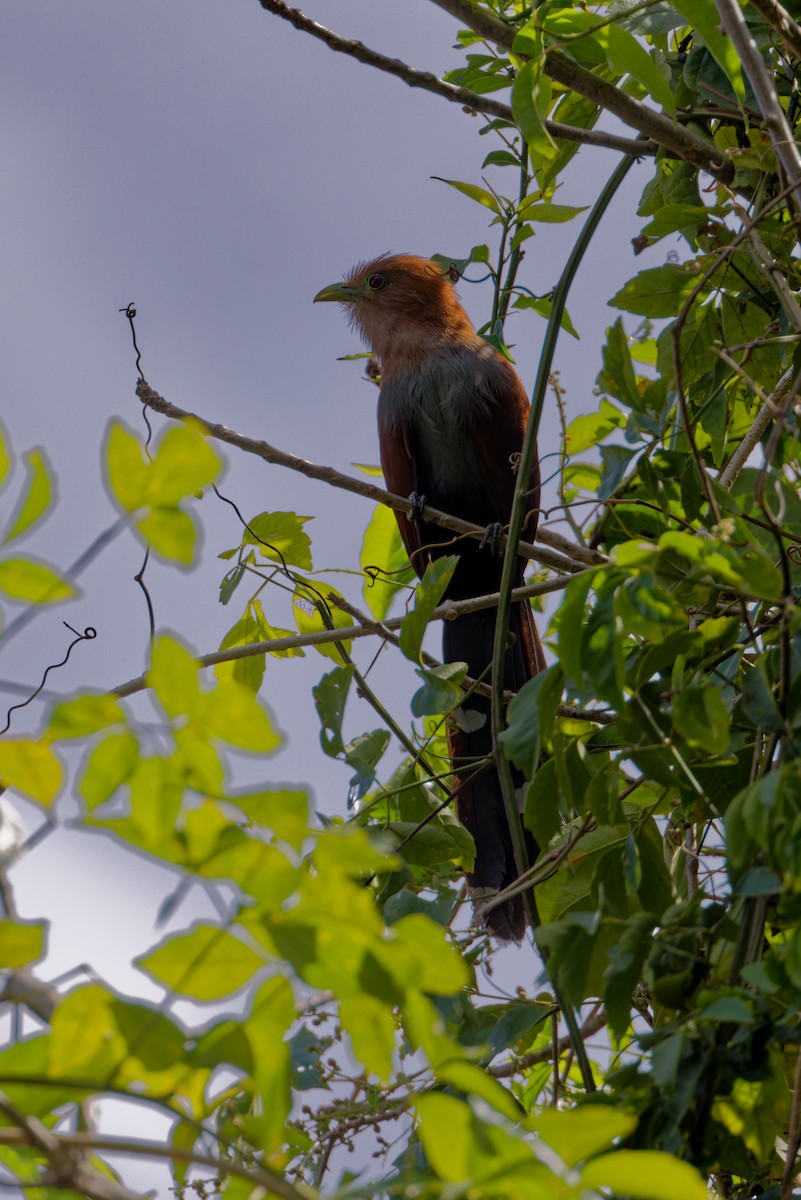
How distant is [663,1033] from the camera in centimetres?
114

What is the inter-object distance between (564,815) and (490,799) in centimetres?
125

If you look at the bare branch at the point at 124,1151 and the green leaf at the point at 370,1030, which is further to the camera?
the green leaf at the point at 370,1030

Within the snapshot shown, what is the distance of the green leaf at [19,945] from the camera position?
28.4 inches

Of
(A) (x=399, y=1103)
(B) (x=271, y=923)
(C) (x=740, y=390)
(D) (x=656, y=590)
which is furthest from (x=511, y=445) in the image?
(B) (x=271, y=923)

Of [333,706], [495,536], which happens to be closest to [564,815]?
[333,706]

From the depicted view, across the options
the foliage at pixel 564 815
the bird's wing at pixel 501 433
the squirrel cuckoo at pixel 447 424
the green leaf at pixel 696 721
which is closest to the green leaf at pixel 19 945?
the foliage at pixel 564 815

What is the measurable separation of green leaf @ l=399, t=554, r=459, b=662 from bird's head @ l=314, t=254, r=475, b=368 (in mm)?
2915

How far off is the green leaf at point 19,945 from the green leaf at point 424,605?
1.11m

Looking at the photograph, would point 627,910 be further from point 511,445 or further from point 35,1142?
point 511,445

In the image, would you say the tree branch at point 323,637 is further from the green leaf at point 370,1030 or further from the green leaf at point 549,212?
the green leaf at point 370,1030

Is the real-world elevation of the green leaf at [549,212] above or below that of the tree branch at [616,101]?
above

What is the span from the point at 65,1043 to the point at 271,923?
0.15 metres

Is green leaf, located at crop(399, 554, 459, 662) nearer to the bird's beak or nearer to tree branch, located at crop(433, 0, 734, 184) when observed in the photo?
tree branch, located at crop(433, 0, 734, 184)

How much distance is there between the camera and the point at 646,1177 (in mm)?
588
